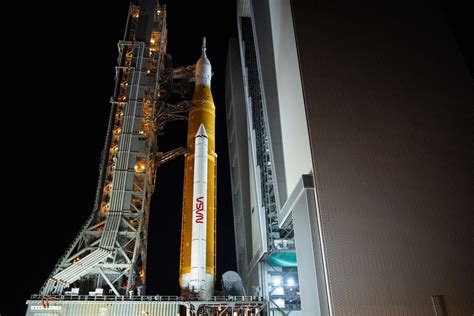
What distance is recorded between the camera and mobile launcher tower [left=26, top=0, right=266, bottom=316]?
2612cm

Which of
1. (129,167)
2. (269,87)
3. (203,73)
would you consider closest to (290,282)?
(269,87)

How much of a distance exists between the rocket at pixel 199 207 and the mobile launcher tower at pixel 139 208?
0.24 ft

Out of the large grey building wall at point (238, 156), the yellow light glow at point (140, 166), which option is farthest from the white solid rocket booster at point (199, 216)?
the large grey building wall at point (238, 156)

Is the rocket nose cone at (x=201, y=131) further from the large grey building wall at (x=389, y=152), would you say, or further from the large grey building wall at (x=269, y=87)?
the large grey building wall at (x=389, y=152)

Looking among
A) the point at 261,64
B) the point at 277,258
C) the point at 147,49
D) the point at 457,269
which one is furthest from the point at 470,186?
the point at 147,49

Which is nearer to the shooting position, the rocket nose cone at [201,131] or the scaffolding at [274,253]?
the scaffolding at [274,253]

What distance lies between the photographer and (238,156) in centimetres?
4241

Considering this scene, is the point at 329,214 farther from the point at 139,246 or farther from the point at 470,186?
the point at 139,246

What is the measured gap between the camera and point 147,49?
38562 mm

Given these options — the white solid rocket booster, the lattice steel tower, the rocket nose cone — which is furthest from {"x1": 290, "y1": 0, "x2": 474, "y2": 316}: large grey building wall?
the lattice steel tower

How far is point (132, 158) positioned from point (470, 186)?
23480 mm

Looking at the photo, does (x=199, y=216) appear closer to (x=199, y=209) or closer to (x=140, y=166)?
(x=199, y=209)

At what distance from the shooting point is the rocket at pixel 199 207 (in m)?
28.1

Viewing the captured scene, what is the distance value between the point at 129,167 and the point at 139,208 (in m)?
3.30
